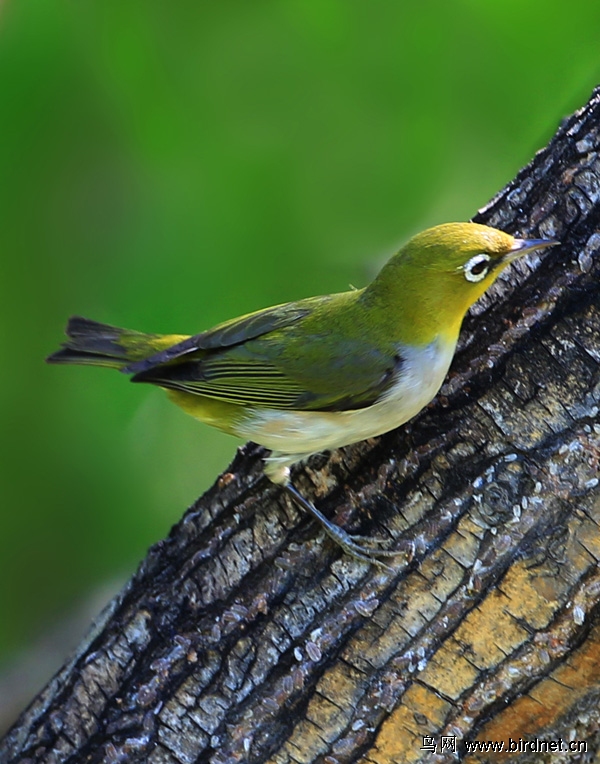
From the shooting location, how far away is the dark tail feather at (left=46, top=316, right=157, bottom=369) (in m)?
3.31

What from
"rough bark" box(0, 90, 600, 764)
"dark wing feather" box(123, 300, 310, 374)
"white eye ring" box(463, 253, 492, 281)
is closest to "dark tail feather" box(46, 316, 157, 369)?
"dark wing feather" box(123, 300, 310, 374)

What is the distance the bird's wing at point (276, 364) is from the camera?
2.94 m

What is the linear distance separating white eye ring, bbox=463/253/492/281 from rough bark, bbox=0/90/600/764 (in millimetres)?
111

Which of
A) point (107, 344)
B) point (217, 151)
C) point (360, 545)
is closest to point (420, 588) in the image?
point (360, 545)

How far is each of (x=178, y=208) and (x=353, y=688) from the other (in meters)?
1.92

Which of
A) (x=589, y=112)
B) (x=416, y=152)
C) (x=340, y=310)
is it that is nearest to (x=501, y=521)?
(x=340, y=310)

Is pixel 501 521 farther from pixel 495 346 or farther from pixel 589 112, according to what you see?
pixel 589 112

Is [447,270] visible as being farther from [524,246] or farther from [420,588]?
[420,588]

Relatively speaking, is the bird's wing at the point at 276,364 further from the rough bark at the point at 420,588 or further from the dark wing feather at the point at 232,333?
the rough bark at the point at 420,588

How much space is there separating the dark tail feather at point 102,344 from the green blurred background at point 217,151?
3.7 inches

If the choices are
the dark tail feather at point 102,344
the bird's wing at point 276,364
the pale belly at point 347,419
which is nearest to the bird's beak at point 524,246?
the pale belly at point 347,419

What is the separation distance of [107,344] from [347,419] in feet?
3.56

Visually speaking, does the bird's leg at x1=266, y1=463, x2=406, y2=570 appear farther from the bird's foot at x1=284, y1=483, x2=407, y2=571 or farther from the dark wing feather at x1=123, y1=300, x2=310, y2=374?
the dark wing feather at x1=123, y1=300, x2=310, y2=374

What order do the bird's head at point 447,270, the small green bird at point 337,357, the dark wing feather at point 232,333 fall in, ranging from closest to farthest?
the bird's head at point 447,270 < the small green bird at point 337,357 < the dark wing feather at point 232,333
